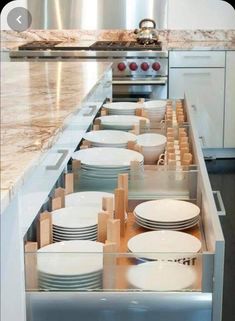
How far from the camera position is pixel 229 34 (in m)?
5.18

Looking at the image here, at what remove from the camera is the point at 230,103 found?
189 inches

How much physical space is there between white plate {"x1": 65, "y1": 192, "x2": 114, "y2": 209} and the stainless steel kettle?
10.8ft

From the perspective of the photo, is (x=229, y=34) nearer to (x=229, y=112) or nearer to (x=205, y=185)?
(x=229, y=112)

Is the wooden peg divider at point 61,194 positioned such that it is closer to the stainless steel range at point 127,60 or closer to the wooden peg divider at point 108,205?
the wooden peg divider at point 108,205

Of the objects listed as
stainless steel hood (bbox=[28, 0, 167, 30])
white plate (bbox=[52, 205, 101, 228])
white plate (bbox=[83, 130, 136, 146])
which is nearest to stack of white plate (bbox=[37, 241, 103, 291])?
white plate (bbox=[52, 205, 101, 228])

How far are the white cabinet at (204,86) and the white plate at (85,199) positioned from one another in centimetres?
299

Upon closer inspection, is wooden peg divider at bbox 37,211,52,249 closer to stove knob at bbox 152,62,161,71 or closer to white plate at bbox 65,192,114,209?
white plate at bbox 65,192,114,209

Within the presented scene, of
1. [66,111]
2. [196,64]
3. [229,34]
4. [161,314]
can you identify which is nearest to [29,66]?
[66,111]

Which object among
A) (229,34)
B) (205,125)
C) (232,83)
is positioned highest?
(229,34)

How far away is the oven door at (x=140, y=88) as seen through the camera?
4.59 metres

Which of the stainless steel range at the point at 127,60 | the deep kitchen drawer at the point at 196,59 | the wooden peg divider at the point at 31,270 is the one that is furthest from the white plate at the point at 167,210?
the deep kitchen drawer at the point at 196,59

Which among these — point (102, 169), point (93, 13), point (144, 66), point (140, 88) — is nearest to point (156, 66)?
point (144, 66)

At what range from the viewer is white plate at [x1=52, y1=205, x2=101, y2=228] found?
1.51 meters

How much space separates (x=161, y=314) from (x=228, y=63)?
371 cm
